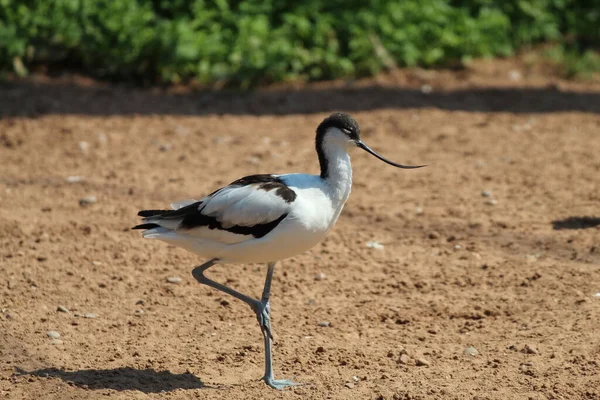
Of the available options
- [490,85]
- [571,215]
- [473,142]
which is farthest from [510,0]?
[571,215]

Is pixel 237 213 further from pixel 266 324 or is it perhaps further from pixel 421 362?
pixel 421 362

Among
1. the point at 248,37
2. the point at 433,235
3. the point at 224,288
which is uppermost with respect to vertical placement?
the point at 248,37

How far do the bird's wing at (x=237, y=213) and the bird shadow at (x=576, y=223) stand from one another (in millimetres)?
Answer: 2482

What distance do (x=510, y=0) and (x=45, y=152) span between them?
559 cm

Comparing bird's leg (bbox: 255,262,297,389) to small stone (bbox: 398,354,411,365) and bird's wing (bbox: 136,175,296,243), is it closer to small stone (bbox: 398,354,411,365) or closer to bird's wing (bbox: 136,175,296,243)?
bird's wing (bbox: 136,175,296,243)

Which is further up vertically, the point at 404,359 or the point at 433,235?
the point at 433,235

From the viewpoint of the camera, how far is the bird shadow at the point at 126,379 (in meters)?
4.31

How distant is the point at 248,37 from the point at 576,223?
14.1ft

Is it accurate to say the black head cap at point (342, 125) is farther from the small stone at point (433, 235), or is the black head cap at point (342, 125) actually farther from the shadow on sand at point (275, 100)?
the shadow on sand at point (275, 100)

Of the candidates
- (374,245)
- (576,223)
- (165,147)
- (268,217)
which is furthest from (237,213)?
(165,147)

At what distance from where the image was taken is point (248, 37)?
9.33 meters

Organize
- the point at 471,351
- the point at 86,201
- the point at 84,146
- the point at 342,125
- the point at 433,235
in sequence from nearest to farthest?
the point at 342,125 < the point at 471,351 < the point at 433,235 < the point at 86,201 < the point at 84,146

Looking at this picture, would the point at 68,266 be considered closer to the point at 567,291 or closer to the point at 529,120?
the point at 567,291

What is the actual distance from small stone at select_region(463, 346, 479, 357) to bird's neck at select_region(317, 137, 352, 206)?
1.01m
